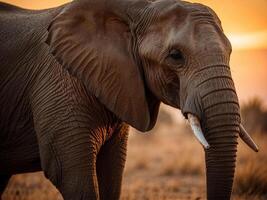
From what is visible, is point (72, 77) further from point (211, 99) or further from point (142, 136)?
point (142, 136)

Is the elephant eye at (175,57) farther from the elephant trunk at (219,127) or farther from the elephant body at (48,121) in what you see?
the elephant body at (48,121)

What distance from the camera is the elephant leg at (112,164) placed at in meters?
6.89

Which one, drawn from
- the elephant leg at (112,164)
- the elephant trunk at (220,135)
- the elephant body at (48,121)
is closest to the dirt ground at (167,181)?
the elephant leg at (112,164)

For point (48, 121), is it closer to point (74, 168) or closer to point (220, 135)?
point (74, 168)

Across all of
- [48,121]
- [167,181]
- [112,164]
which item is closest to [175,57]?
[48,121]

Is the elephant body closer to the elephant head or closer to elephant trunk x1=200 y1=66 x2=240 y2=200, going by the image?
the elephant head

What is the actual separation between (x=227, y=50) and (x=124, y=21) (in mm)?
1072

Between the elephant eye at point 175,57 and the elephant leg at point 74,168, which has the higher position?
the elephant eye at point 175,57

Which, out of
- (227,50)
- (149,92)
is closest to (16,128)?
(149,92)

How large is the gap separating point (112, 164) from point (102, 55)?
1238mm

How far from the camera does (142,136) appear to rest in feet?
82.7

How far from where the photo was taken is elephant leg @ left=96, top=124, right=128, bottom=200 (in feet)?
22.6

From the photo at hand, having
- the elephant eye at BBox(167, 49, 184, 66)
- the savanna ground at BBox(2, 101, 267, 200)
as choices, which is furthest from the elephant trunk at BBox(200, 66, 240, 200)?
the savanna ground at BBox(2, 101, 267, 200)

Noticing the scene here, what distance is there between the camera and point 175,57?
5.77m
